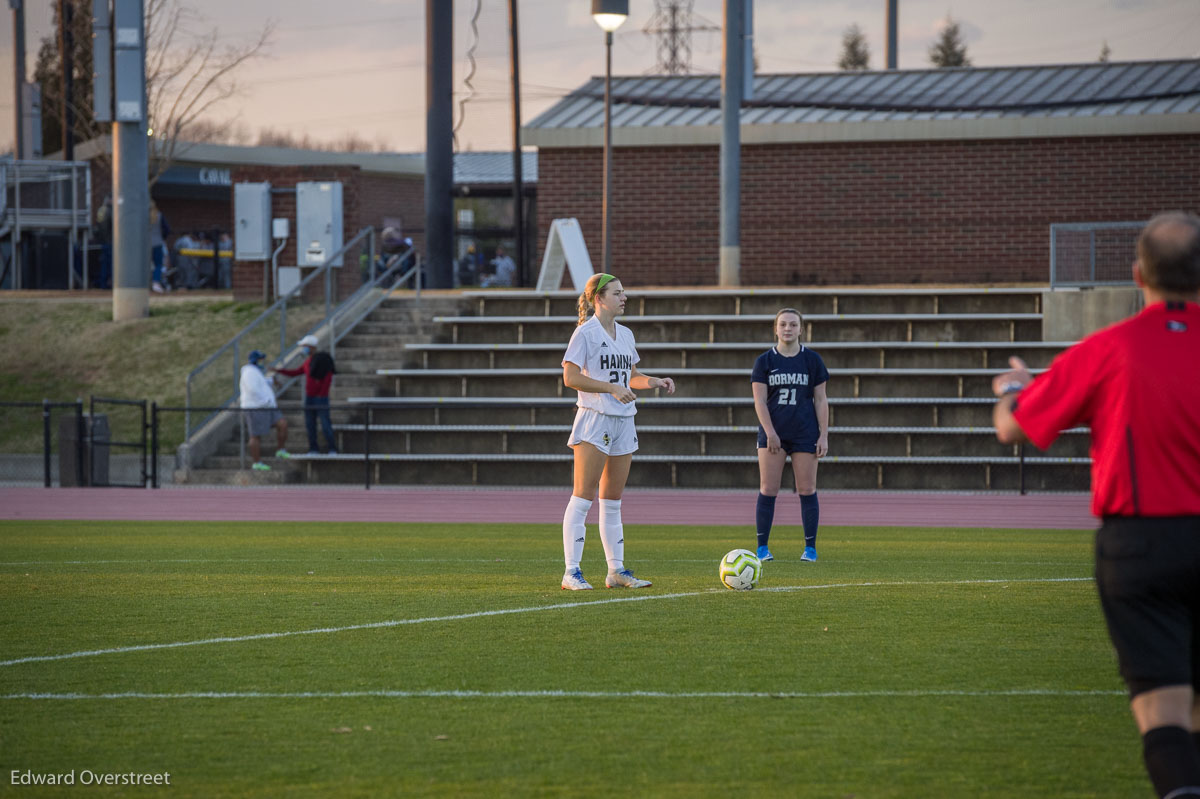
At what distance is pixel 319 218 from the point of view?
2823 centimetres

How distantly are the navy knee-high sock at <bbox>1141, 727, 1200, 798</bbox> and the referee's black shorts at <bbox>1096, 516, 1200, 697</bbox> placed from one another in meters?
0.14

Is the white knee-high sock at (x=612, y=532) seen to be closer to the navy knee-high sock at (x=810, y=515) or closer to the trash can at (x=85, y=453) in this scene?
the navy knee-high sock at (x=810, y=515)

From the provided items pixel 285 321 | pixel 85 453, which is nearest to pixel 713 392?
pixel 285 321

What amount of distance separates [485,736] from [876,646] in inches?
107

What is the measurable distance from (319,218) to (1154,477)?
25623 mm

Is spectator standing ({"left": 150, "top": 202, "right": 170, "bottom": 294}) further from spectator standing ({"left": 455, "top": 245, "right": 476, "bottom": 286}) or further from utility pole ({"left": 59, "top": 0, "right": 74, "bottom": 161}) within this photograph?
spectator standing ({"left": 455, "top": 245, "right": 476, "bottom": 286})

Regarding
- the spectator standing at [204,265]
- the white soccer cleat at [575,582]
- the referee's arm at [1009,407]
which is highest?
the spectator standing at [204,265]

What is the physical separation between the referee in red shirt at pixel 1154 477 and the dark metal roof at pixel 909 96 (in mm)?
26757

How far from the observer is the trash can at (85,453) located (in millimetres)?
21672

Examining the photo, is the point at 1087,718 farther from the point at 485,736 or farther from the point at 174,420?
the point at 174,420

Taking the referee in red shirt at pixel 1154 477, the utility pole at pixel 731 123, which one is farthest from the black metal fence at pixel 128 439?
the referee in red shirt at pixel 1154 477

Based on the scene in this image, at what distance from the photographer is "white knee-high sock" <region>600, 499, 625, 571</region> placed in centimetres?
940

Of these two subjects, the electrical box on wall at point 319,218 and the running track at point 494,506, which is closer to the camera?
the running track at point 494,506

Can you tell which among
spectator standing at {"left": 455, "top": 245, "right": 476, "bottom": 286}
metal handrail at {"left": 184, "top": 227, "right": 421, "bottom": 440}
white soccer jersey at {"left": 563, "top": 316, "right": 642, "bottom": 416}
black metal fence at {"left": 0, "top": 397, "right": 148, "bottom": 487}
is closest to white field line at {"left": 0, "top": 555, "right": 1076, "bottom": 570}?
white soccer jersey at {"left": 563, "top": 316, "right": 642, "bottom": 416}
